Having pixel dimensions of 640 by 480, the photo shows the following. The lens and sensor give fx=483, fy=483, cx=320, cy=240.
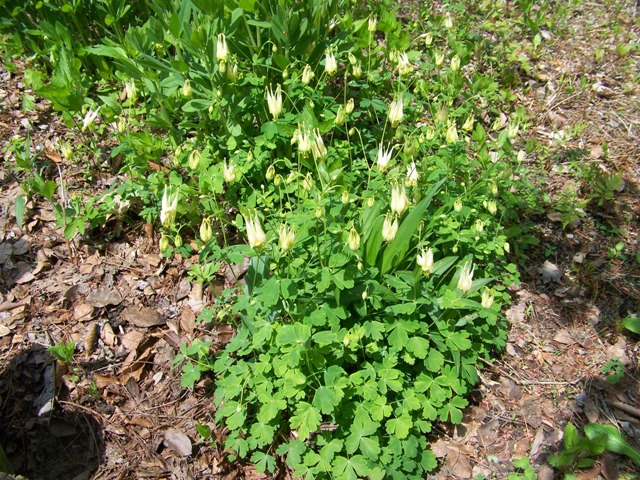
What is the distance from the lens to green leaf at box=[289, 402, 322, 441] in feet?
6.68

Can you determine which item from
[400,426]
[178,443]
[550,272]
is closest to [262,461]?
[178,443]

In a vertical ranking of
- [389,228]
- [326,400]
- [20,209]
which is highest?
[389,228]

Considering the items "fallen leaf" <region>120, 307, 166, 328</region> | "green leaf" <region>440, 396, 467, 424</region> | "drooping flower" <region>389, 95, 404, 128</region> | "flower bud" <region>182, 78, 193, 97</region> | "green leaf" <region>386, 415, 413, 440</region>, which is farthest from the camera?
"fallen leaf" <region>120, 307, 166, 328</region>

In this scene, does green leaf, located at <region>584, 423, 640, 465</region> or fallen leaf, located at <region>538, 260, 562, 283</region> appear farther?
fallen leaf, located at <region>538, 260, 562, 283</region>

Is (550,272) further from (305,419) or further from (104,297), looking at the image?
(104,297)

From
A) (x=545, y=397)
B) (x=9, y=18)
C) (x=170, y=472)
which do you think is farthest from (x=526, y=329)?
(x=9, y=18)

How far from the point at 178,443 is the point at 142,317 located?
735 millimetres

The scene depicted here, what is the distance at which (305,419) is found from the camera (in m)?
2.06

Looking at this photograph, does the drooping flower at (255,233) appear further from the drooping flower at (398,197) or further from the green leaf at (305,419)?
the green leaf at (305,419)

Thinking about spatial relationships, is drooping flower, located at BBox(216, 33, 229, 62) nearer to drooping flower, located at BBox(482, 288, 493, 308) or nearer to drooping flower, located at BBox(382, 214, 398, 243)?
drooping flower, located at BBox(382, 214, 398, 243)

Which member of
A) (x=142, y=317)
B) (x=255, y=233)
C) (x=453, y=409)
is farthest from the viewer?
(x=142, y=317)

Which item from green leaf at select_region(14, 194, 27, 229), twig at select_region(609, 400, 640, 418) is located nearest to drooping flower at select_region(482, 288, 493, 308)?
twig at select_region(609, 400, 640, 418)

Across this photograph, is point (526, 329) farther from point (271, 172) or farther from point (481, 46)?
point (481, 46)

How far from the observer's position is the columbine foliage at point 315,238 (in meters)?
2.12
